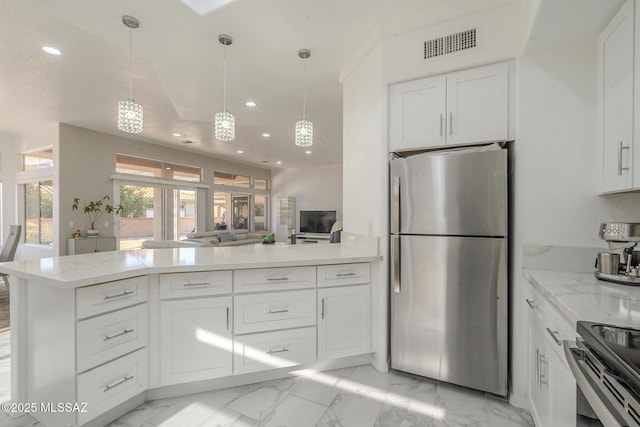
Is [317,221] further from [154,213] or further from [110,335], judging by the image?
[110,335]

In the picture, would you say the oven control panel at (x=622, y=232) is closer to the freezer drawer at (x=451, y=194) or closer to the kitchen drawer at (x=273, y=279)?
the freezer drawer at (x=451, y=194)

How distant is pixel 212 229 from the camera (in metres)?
8.07

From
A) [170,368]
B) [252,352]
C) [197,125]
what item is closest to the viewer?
[170,368]

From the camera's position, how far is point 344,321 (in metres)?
2.23

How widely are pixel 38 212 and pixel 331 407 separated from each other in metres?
7.40

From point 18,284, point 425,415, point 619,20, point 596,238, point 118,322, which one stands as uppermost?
point 619,20

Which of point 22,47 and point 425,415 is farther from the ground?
point 22,47

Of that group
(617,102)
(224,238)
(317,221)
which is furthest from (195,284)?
(317,221)

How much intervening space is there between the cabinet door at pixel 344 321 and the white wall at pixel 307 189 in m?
6.82

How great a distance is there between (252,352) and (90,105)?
15.1ft

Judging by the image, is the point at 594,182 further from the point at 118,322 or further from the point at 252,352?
the point at 118,322

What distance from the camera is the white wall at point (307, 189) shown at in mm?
9258

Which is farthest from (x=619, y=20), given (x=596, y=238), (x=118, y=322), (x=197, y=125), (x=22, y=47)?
(x=197, y=125)

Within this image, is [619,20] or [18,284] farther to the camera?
[18,284]
